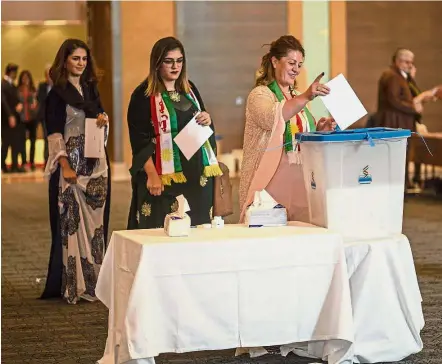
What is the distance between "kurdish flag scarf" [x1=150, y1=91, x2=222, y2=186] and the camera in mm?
6156

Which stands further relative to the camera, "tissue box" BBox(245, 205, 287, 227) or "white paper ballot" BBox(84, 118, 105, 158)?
"white paper ballot" BBox(84, 118, 105, 158)

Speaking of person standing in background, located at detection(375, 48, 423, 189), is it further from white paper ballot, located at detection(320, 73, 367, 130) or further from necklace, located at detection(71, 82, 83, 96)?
white paper ballot, located at detection(320, 73, 367, 130)

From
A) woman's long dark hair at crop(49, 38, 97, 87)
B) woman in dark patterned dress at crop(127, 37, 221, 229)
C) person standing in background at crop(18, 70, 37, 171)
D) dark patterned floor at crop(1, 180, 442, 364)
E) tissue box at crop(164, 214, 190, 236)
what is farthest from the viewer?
person standing in background at crop(18, 70, 37, 171)

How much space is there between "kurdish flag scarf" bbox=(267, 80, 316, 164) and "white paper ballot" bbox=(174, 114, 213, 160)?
0.45 m

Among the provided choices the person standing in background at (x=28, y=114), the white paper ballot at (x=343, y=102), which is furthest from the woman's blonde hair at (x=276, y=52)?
the person standing in background at (x=28, y=114)

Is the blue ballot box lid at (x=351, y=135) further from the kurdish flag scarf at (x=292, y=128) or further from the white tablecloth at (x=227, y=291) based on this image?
the kurdish flag scarf at (x=292, y=128)

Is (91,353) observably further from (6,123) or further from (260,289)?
(6,123)

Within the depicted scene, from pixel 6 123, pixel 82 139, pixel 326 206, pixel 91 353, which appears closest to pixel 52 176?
pixel 82 139

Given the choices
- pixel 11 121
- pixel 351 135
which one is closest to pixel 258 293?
pixel 351 135

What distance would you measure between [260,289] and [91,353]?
1.24m

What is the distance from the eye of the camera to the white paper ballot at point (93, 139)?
23.0 feet

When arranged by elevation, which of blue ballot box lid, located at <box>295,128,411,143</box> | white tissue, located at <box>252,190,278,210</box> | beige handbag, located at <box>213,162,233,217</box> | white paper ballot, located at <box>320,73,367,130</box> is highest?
white paper ballot, located at <box>320,73,367,130</box>

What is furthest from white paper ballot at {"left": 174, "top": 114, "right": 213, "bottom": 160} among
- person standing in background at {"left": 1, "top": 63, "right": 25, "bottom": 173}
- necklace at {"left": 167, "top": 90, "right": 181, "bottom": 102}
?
person standing in background at {"left": 1, "top": 63, "right": 25, "bottom": 173}

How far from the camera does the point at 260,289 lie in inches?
188
